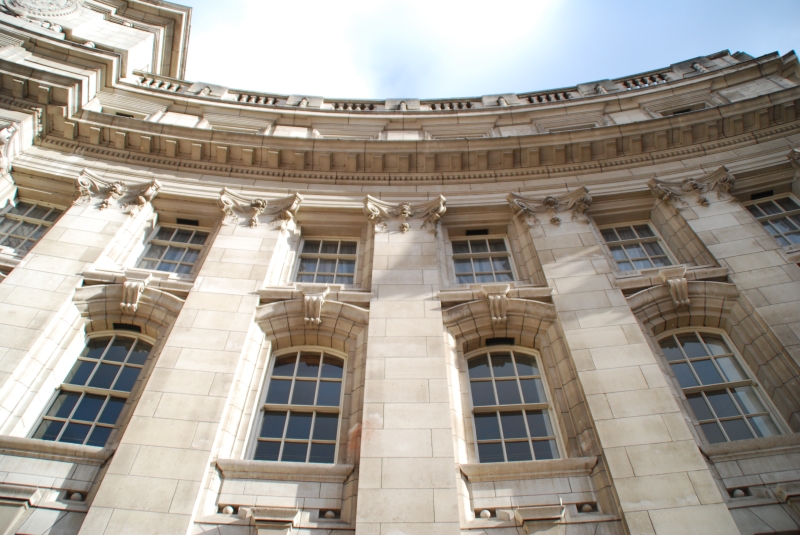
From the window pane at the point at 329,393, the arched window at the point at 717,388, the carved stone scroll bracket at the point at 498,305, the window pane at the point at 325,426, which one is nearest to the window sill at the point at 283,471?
the window pane at the point at 325,426

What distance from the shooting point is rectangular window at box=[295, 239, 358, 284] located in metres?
15.0

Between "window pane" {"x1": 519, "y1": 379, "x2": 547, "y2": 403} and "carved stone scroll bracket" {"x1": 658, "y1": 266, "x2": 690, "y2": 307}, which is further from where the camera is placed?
"carved stone scroll bracket" {"x1": 658, "y1": 266, "x2": 690, "y2": 307}

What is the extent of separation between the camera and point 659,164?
17.0 metres

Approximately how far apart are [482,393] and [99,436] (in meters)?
7.69

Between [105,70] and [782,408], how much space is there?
22.4 m

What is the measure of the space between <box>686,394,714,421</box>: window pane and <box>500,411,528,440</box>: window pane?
11.0 ft

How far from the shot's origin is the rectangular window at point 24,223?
1477 centimetres

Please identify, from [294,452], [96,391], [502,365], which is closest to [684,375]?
[502,365]

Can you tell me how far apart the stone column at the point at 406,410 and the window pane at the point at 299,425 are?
1432 millimetres

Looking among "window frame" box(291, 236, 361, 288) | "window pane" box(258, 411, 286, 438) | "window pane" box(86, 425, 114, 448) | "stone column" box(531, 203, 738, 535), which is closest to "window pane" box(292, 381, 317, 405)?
"window pane" box(258, 411, 286, 438)

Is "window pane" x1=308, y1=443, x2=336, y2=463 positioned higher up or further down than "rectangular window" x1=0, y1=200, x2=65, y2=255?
further down

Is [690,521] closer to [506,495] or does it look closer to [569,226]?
[506,495]

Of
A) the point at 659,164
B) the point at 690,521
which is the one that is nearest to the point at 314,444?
the point at 690,521

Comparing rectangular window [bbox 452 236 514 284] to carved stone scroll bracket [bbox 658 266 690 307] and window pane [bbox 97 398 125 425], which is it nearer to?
carved stone scroll bracket [bbox 658 266 690 307]
